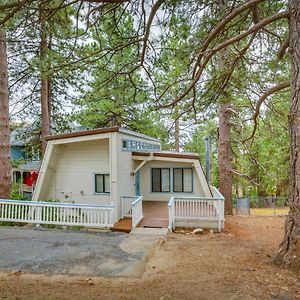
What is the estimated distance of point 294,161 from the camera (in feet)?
16.8

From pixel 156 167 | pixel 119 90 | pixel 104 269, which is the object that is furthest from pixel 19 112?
pixel 104 269

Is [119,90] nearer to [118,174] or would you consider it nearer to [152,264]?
[118,174]

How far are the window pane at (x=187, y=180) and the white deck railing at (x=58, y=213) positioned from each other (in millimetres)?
5345

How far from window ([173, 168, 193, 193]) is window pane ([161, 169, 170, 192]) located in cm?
32

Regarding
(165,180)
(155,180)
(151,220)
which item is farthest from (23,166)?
(151,220)

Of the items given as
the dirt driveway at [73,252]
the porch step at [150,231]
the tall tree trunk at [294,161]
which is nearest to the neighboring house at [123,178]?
the porch step at [150,231]

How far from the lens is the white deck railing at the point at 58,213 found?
945 centimetres

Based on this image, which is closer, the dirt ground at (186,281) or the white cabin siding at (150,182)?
the dirt ground at (186,281)

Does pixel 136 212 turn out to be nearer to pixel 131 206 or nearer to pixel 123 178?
pixel 131 206

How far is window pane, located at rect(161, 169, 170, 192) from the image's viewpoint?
46.6 ft

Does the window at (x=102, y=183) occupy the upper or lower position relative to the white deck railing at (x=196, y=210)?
upper

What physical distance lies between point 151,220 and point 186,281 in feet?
18.1

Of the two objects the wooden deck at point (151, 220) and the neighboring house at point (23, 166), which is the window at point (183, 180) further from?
the neighboring house at point (23, 166)

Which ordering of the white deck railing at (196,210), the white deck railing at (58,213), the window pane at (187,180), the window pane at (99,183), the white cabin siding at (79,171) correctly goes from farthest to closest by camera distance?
the window pane at (187,180)
the window pane at (99,183)
the white cabin siding at (79,171)
the white deck railing at (196,210)
the white deck railing at (58,213)
